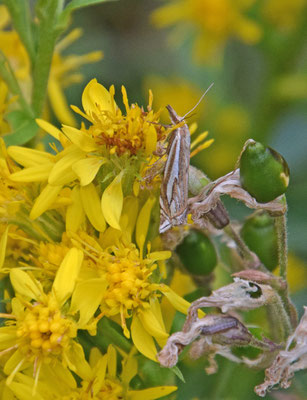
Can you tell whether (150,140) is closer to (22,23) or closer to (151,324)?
(151,324)

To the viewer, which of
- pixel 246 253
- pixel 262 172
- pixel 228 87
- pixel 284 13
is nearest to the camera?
pixel 262 172

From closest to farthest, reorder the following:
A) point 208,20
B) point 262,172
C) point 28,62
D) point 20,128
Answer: point 262,172
point 20,128
point 28,62
point 208,20

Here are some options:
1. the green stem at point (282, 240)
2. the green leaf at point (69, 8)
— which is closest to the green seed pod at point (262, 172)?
the green stem at point (282, 240)

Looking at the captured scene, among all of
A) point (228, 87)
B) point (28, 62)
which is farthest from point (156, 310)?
point (228, 87)

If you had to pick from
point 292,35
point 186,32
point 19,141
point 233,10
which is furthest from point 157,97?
point 19,141

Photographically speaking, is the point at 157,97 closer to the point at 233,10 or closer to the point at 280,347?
the point at 233,10
